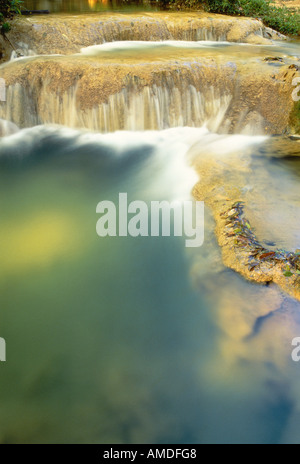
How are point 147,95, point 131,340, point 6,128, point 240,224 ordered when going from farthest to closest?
point 6,128 → point 147,95 → point 240,224 → point 131,340

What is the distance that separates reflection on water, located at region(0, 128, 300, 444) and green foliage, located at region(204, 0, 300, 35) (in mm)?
11845

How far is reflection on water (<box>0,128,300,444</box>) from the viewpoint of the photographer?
2992mm

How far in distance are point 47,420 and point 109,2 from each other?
54.5ft

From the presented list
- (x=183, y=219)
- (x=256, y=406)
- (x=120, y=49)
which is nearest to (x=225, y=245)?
(x=183, y=219)

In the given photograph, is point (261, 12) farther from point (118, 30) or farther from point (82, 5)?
point (118, 30)

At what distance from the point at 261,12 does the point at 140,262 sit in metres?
14.3

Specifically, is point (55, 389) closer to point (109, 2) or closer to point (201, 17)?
point (201, 17)

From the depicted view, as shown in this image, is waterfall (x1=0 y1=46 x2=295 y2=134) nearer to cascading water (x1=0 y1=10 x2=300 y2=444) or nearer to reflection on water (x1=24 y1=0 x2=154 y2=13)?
cascading water (x1=0 y1=10 x2=300 y2=444)

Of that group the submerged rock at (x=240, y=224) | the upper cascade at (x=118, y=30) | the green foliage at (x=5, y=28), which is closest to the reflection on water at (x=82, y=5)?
the upper cascade at (x=118, y=30)

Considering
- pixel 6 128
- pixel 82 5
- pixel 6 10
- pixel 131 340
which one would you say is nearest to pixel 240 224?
pixel 131 340

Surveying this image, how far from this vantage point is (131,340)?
3.66 m

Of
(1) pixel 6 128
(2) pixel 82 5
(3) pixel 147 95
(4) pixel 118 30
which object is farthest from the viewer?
(2) pixel 82 5

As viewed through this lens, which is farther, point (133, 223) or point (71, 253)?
→ point (133, 223)
